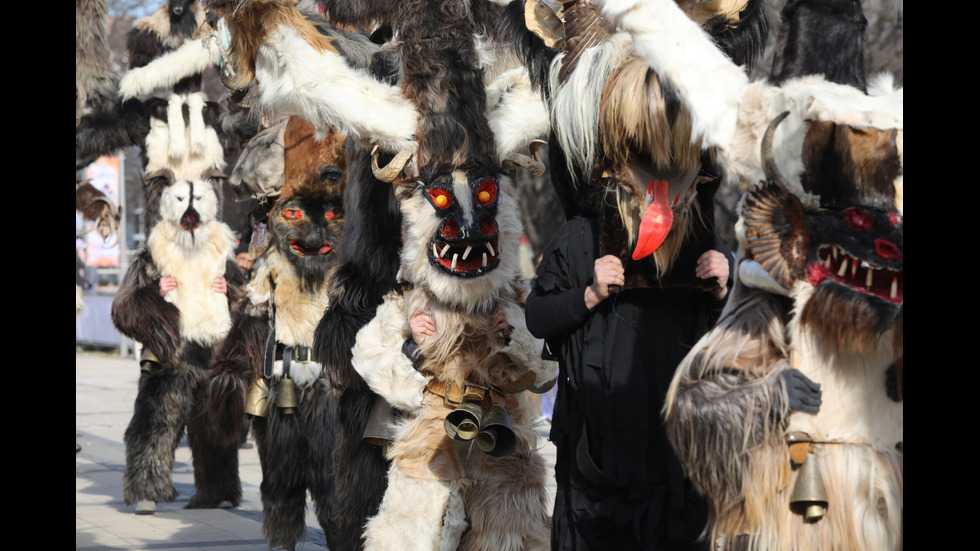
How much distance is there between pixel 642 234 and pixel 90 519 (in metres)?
4.81

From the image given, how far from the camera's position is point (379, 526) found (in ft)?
12.3

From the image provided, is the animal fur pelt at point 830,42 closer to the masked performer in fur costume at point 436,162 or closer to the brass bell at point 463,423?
the masked performer in fur costume at point 436,162

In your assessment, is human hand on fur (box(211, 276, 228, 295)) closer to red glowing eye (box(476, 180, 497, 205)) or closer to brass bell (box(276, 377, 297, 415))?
brass bell (box(276, 377, 297, 415))

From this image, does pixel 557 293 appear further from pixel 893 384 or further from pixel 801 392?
pixel 893 384

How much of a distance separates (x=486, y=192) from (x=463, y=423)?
783 millimetres

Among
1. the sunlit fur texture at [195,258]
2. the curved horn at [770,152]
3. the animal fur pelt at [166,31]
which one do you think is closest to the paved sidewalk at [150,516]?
the sunlit fur texture at [195,258]

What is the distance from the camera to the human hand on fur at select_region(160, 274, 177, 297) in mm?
6742

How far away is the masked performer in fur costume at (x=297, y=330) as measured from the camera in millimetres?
5203

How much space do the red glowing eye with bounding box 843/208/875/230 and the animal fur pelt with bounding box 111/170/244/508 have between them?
5082mm

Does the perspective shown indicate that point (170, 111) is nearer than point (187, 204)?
No

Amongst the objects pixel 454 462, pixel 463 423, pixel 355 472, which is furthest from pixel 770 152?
pixel 355 472

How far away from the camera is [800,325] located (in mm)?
2398
